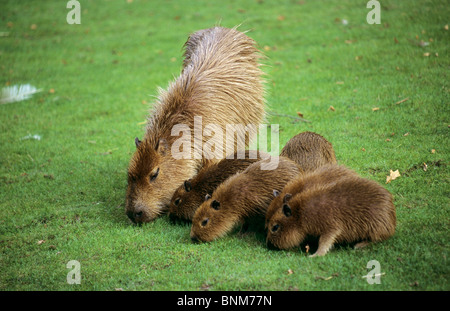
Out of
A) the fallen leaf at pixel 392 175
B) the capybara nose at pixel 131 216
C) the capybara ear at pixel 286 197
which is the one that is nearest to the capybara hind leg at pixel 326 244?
the capybara ear at pixel 286 197

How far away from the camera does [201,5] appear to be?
620 inches

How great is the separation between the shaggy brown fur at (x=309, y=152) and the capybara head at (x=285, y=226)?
42.6 inches

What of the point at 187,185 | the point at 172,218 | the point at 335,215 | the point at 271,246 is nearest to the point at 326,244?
the point at 335,215

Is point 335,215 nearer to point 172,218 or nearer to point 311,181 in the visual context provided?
point 311,181

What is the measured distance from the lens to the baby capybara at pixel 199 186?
6.18 metres

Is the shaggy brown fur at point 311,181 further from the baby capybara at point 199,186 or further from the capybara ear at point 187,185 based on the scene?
the capybara ear at point 187,185

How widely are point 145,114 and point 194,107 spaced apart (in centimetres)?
391

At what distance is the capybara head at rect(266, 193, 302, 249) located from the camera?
17.0 feet

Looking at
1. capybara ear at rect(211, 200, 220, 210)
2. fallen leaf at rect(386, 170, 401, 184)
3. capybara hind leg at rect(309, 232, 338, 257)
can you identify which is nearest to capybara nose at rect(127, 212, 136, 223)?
capybara ear at rect(211, 200, 220, 210)

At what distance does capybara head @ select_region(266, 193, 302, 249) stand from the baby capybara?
1.10 meters

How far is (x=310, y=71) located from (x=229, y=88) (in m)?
4.25

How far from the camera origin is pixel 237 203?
18.7ft

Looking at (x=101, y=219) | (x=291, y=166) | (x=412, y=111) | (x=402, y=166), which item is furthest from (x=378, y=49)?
(x=101, y=219)

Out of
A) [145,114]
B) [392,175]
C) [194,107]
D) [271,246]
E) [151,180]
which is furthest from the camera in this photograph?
[145,114]
